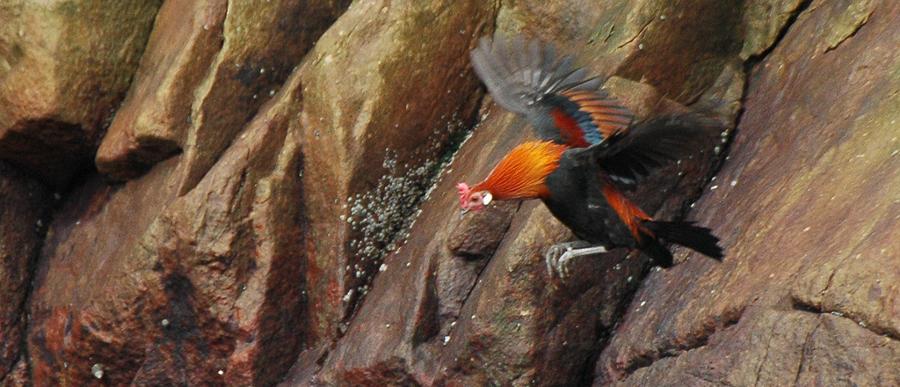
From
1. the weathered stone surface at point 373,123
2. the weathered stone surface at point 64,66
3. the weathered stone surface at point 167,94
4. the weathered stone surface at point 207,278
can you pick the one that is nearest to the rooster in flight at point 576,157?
the weathered stone surface at point 373,123

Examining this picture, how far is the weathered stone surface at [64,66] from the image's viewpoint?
7.73 m

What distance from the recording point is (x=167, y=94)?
7434 millimetres

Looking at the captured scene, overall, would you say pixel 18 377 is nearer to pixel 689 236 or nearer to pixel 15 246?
pixel 15 246

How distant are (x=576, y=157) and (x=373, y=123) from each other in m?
1.61

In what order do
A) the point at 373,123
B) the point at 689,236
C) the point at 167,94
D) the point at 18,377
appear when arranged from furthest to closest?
the point at 18,377 → the point at 167,94 → the point at 373,123 → the point at 689,236

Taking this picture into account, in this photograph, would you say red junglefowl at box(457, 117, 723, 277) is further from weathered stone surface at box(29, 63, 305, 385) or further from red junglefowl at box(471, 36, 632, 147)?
weathered stone surface at box(29, 63, 305, 385)

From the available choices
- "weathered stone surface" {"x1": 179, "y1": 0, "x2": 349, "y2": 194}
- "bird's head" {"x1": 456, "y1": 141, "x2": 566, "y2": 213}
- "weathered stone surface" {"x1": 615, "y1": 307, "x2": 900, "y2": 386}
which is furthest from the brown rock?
"weathered stone surface" {"x1": 615, "y1": 307, "x2": 900, "y2": 386}

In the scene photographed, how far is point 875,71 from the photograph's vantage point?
19.2 feet

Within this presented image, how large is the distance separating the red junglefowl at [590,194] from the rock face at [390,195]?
254 mm

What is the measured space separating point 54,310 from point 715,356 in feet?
14.8

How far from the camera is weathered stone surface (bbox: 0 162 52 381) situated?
8195 mm

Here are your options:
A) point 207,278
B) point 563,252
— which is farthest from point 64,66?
point 563,252

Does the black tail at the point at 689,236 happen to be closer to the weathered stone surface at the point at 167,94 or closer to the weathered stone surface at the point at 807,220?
the weathered stone surface at the point at 807,220

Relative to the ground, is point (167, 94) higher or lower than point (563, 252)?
higher
